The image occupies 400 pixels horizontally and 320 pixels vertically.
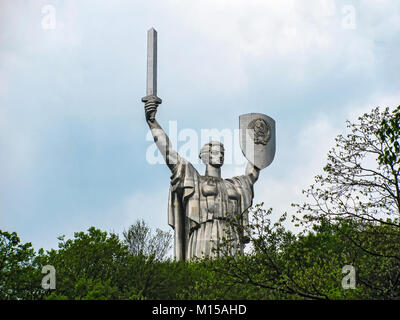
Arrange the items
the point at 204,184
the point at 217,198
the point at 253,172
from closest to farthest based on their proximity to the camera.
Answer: the point at 217,198 < the point at 204,184 < the point at 253,172

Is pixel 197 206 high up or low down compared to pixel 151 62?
down

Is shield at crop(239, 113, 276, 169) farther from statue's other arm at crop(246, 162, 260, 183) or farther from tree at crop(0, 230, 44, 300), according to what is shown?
tree at crop(0, 230, 44, 300)

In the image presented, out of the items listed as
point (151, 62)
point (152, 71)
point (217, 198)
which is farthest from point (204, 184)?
point (151, 62)

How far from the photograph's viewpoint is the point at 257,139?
25.0 m

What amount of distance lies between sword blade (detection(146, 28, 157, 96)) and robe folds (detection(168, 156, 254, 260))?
7.69 ft

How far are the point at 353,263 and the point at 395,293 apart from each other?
0.96 metres

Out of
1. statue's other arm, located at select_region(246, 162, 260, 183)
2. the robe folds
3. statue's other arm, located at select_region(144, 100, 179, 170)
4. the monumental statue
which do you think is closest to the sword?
the monumental statue

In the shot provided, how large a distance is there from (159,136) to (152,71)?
1918mm

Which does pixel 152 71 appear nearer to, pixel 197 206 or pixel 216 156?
pixel 216 156

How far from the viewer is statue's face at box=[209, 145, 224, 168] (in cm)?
2477
